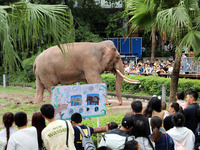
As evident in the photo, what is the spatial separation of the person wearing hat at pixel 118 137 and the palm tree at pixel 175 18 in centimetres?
395

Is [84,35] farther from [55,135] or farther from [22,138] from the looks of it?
[22,138]

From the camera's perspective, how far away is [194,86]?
566 inches

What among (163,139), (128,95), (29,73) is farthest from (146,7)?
(29,73)

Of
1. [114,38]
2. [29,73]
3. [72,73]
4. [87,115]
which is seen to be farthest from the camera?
[114,38]

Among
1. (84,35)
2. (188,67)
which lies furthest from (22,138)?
(84,35)

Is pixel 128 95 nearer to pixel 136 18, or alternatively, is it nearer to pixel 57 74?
pixel 57 74

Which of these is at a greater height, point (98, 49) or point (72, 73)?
point (98, 49)

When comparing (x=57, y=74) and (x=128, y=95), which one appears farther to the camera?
(x=128, y=95)

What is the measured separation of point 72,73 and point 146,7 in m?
3.50

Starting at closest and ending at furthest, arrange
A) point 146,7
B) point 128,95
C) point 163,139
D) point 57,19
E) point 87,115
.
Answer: point 163,139
point 57,19
point 87,115
point 146,7
point 128,95

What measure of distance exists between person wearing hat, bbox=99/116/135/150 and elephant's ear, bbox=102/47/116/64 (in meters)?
6.80

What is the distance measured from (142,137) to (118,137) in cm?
33

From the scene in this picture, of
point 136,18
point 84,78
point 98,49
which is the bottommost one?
point 84,78

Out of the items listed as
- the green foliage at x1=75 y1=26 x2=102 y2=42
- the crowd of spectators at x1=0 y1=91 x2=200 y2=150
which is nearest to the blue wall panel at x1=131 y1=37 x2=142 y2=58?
the green foliage at x1=75 y1=26 x2=102 y2=42
